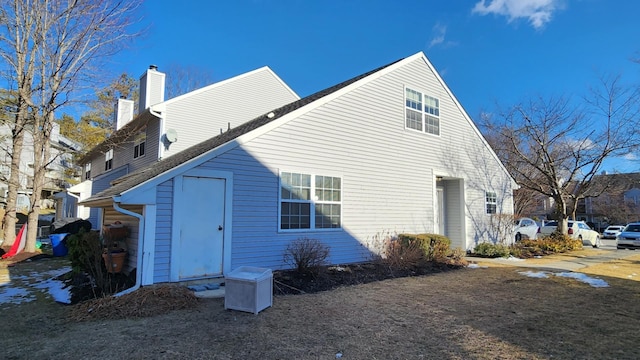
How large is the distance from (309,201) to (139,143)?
9009 millimetres

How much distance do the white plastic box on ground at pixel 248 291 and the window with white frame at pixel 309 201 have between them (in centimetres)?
285

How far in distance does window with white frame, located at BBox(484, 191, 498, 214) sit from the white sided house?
0.26 feet

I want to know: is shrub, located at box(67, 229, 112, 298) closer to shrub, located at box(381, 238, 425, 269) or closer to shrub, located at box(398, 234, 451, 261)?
shrub, located at box(381, 238, 425, 269)

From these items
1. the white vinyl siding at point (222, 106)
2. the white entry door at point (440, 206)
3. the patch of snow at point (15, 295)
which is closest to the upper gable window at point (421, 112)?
the white entry door at point (440, 206)

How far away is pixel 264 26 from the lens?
610 inches

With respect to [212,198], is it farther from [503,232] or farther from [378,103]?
[503,232]

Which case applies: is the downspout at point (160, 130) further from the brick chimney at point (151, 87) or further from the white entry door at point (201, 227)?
the white entry door at point (201, 227)

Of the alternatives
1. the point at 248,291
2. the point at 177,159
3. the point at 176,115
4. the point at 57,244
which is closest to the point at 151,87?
the point at 176,115

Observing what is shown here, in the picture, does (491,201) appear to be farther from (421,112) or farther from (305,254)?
(305,254)

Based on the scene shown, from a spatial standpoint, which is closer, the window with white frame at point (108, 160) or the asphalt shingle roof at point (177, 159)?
the asphalt shingle roof at point (177, 159)

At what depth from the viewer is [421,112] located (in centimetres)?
1236

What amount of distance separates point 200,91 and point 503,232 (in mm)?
13762

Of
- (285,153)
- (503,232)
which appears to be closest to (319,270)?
(285,153)

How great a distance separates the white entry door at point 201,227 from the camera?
712cm
